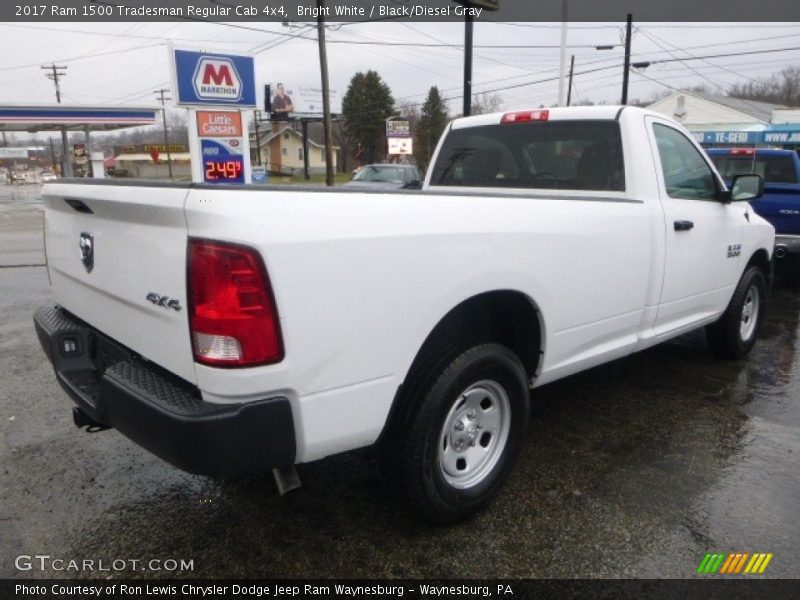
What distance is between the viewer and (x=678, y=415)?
13.1 feet

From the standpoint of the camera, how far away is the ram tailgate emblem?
6.59 ft

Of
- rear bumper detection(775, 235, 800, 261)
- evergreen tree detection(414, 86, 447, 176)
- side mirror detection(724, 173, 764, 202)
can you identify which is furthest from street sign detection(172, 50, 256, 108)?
evergreen tree detection(414, 86, 447, 176)

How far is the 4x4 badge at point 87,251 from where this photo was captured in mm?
2535

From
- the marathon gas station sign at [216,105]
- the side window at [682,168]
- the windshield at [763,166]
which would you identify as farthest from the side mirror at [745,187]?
the marathon gas station sign at [216,105]

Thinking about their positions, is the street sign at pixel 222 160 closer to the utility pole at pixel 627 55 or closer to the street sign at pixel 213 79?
the street sign at pixel 213 79

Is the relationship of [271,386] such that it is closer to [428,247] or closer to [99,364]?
[428,247]

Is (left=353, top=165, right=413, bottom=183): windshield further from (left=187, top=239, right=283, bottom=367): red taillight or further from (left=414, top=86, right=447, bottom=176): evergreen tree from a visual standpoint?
(left=414, top=86, right=447, bottom=176): evergreen tree

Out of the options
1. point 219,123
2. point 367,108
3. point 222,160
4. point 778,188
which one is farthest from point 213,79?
point 367,108

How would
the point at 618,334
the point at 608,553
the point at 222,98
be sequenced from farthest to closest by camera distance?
the point at 222,98 → the point at 618,334 → the point at 608,553

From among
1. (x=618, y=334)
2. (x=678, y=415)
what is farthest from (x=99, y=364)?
(x=678, y=415)

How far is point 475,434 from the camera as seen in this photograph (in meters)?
2.81

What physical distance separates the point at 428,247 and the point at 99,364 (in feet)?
5.14

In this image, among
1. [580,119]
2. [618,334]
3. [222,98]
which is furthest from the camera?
[222,98]

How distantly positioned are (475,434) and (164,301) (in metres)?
1.52
